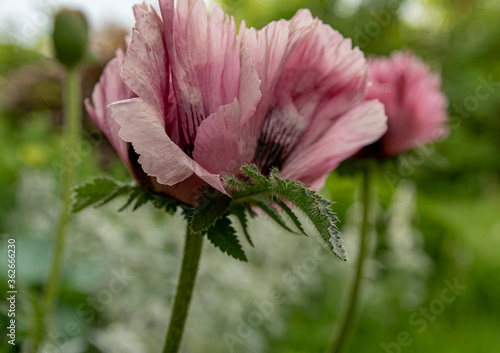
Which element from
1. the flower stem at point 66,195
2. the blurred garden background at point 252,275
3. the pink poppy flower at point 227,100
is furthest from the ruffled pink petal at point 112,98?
the blurred garden background at point 252,275

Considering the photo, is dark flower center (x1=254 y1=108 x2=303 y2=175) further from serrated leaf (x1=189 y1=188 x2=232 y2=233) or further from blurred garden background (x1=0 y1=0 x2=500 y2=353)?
blurred garden background (x1=0 y1=0 x2=500 y2=353)

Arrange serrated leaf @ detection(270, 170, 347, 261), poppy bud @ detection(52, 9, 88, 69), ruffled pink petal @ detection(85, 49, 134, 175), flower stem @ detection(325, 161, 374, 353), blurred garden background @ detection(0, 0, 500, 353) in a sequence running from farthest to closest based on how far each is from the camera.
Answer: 1. blurred garden background @ detection(0, 0, 500, 353)
2. poppy bud @ detection(52, 9, 88, 69)
3. flower stem @ detection(325, 161, 374, 353)
4. ruffled pink petal @ detection(85, 49, 134, 175)
5. serrated leaf @ detection(270, 170, 347, 261)

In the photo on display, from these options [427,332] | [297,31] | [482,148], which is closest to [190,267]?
[297,31]

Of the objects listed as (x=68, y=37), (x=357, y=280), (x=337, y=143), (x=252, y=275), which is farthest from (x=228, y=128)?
(x=252, y=275)

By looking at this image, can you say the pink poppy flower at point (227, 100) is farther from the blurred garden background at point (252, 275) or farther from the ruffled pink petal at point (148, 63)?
the blurred garden background at point (252, 275)

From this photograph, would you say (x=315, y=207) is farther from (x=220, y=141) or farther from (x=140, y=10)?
(x=140, y=10)

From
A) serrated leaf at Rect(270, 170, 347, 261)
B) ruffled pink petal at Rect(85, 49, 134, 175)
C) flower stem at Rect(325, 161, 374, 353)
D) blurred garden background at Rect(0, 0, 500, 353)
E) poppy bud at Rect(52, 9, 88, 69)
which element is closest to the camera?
serrated leaf at Rect(270, 170, 347, 261)

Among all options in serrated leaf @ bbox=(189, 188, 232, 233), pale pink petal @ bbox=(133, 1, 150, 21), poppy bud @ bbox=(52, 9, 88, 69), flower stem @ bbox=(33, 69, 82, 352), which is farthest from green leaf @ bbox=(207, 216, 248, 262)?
poppy bud @ bbox=(52, 9, 88, 69)

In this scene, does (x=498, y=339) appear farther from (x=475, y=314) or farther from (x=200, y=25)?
(x=200, y=25)
